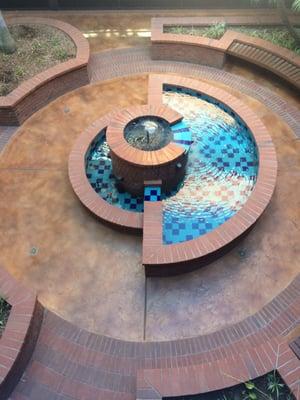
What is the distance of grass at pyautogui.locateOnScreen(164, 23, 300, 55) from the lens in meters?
9.91

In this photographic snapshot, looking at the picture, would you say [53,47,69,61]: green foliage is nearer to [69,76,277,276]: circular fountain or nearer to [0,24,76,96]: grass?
[0,24,76,96]: grass

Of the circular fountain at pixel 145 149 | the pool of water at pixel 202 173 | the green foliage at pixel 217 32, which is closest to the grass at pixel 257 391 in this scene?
the pool of water at pixel 202 173

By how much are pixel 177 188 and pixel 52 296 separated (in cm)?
315

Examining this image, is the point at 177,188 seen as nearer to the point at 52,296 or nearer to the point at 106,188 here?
the point at 106,188

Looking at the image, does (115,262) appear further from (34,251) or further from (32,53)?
(32,53)

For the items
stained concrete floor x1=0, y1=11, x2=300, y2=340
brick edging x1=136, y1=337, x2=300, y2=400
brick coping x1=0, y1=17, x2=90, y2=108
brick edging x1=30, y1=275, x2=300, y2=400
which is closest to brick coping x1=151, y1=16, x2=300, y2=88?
stained concrete floor x1=0, y1=11, x2=300, y2=340

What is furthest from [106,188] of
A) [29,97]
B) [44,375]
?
[44,375]

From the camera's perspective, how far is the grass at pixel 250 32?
9906mm

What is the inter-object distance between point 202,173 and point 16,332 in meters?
4.57

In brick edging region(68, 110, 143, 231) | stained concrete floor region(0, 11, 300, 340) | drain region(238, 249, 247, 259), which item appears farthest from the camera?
brick edging region(68, 110, 143, 231)

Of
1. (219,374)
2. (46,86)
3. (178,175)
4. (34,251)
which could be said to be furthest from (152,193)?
(46,86)

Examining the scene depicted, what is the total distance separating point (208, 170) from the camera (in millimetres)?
8188

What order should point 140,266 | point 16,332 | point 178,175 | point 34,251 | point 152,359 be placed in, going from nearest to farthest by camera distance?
point 16,332 < point 152,359 < point 140,266 < point 34,251 < point 178,175

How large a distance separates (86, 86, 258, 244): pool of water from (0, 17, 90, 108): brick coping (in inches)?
80.4
